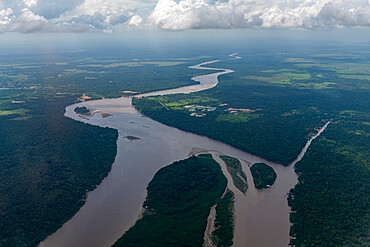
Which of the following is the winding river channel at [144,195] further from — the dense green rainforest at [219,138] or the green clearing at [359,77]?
the green clearing at [359,77]

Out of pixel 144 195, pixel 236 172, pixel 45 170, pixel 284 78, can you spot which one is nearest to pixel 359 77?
pixel 284 78

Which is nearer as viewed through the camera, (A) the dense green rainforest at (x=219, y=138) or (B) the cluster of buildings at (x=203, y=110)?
(A) the dense green rainforest at (x=219, y=138)

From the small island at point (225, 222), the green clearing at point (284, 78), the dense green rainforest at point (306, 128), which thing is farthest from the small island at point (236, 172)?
the green clearing at point (284, 78)

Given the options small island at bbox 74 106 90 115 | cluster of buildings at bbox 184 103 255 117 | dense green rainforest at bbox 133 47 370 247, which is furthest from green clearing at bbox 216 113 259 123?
small island at bbox 74 106 90 115

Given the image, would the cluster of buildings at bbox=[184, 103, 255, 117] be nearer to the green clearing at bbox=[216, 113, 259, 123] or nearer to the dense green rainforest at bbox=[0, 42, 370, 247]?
the dense green rainforest at bbox=[0, 42, 370, 247]

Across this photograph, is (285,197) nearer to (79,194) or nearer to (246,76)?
(79,194)

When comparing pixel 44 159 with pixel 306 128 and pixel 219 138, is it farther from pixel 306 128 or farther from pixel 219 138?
pixel 306 128
